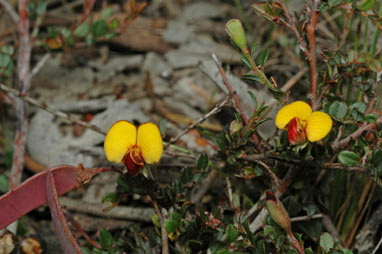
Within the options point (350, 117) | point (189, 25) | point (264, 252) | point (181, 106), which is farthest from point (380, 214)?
point (189, 25)

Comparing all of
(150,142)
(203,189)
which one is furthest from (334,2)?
(203,189)

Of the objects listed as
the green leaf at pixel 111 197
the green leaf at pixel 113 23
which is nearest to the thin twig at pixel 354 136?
the green leaf at pixel 111 197

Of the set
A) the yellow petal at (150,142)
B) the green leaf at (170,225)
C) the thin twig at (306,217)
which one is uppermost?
the yellow petal at (150,142)

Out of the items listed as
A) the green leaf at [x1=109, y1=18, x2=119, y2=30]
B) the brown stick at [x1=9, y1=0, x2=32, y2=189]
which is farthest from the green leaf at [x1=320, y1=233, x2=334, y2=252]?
the green leaf at [x1=109, y1=18, x2=119, y2=30]

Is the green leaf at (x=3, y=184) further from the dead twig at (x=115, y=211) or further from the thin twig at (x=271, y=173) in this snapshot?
the thin twig at (x=271, y=173)

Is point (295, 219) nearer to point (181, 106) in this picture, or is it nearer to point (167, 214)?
point (167, 214)

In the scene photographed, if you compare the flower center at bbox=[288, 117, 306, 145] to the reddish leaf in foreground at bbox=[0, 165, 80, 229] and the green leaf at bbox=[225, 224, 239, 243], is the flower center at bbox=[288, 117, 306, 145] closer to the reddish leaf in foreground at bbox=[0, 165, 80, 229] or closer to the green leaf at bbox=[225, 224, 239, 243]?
the green leaf at bbox=[225, 224, 239, 243]
